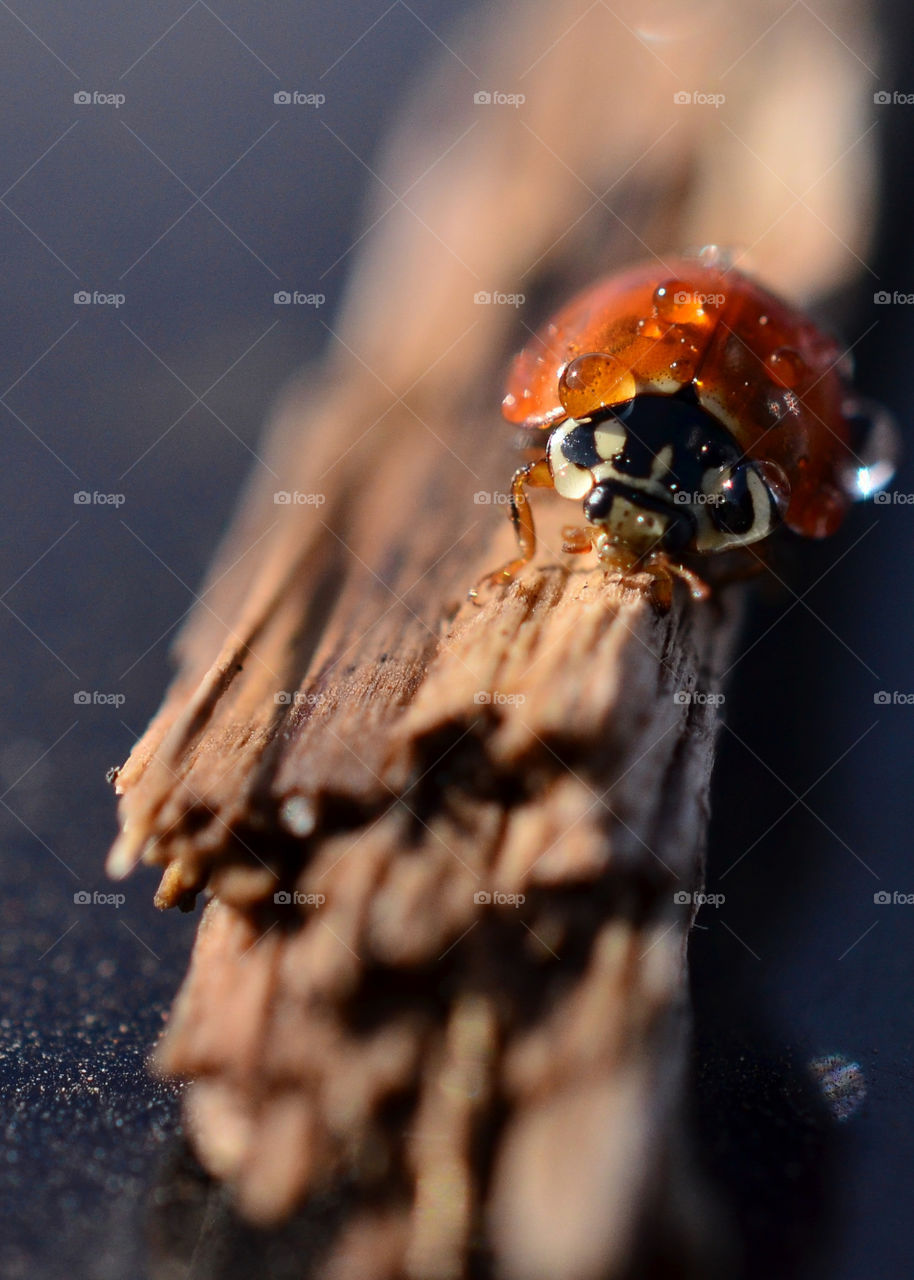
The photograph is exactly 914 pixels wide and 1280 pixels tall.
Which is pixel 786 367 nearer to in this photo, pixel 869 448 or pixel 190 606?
pixel 869 448

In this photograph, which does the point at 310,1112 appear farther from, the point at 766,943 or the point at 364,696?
the point at 766,943

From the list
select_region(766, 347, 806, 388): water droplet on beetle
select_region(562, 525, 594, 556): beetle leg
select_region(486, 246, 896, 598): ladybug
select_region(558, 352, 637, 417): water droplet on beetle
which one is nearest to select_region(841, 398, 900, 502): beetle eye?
select_region(486, 246, 896, 598): ladybug

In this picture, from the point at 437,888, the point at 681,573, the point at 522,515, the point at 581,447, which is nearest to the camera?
the point at 437,888

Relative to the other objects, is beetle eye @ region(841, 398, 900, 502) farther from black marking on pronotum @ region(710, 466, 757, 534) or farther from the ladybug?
black marking on pronotum @ region(710, 466, 757, 534)

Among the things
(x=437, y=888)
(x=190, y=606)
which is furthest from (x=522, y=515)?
(x=437, y=888)

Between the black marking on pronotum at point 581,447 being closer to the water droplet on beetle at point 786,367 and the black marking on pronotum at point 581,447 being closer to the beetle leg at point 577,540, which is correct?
the beetle leg at point 577,540
